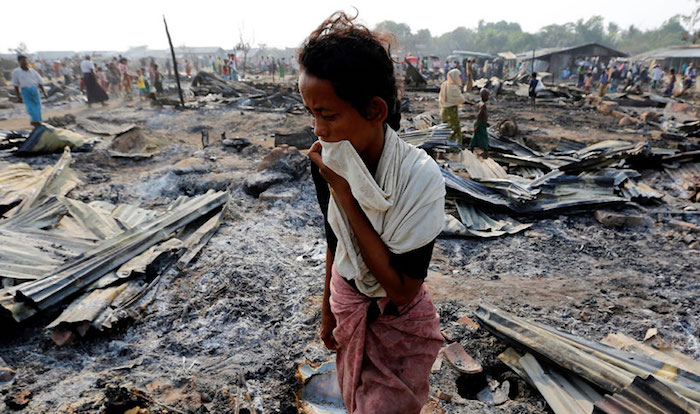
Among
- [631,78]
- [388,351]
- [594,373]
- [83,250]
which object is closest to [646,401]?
[594,373]

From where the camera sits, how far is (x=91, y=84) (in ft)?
49.9

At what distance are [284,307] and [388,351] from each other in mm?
2170

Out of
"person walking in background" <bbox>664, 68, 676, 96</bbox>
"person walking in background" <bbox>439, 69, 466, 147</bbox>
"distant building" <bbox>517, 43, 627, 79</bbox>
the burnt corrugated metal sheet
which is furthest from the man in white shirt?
"distant building" <bbox>517, 43, 627, 79</bbox>

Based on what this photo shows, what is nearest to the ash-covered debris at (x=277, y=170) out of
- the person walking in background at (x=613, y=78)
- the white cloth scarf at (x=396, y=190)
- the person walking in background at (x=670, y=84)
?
the white cloth scarf at (x=396, y=190)

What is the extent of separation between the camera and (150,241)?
152 inches

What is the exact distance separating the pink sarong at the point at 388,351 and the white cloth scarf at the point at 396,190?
0.27 m

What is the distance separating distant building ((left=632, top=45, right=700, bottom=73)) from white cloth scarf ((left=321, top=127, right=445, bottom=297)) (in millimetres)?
35880

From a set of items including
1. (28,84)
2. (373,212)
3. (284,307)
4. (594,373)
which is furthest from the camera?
(28,84)

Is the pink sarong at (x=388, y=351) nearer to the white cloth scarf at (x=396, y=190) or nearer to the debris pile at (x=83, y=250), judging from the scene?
the white cloth scarf at (x=396, y=190)

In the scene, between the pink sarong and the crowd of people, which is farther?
the crowd of people

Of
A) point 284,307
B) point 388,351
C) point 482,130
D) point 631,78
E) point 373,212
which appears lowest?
point 284,307

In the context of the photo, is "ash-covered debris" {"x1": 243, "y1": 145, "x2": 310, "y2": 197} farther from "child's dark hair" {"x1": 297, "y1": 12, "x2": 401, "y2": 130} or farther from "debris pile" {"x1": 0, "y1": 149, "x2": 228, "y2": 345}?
"child's dark hair" {"x1": 297, "y1": 12, "x2": 401, "y2": 130}

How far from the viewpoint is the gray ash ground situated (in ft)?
7.64

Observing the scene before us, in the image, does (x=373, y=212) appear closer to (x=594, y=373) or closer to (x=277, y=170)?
(x=594, y=373)
